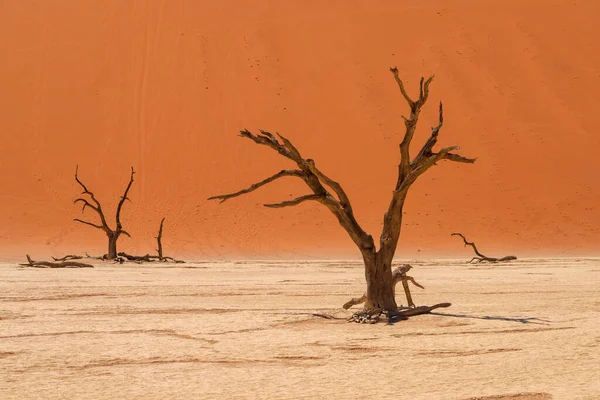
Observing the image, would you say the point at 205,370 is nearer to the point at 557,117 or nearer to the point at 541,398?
the point at 541,398

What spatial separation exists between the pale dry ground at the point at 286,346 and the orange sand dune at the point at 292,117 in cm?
1725

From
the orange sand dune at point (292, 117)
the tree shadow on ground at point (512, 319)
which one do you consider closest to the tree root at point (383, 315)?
the tree shadow on ground at point (512, 319)

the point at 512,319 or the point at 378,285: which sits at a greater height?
the point at 378,285

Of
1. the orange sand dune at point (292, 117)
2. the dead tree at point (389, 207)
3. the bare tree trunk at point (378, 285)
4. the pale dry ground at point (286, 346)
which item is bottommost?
the pale dry ground at point (286, 346)

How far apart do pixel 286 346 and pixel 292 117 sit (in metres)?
27.7

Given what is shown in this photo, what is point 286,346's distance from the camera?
23.4ft

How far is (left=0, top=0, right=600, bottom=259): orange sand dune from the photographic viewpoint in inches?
1206

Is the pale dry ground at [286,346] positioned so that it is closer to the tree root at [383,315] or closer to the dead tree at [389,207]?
the tree root at [383,315]

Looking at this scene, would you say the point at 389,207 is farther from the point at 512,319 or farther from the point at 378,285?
the point at 512,319

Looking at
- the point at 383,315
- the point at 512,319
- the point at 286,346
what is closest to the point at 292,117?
the point at 383,315

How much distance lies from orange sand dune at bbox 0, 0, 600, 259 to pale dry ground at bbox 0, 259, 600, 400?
Answer: 17.2 meters

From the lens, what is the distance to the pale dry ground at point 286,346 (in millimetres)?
5426

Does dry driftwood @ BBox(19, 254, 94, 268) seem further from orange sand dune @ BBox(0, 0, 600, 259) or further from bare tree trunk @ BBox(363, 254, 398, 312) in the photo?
bare tree trunk @ BBox(363, 254, 398, 312)

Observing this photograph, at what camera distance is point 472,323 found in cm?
848
